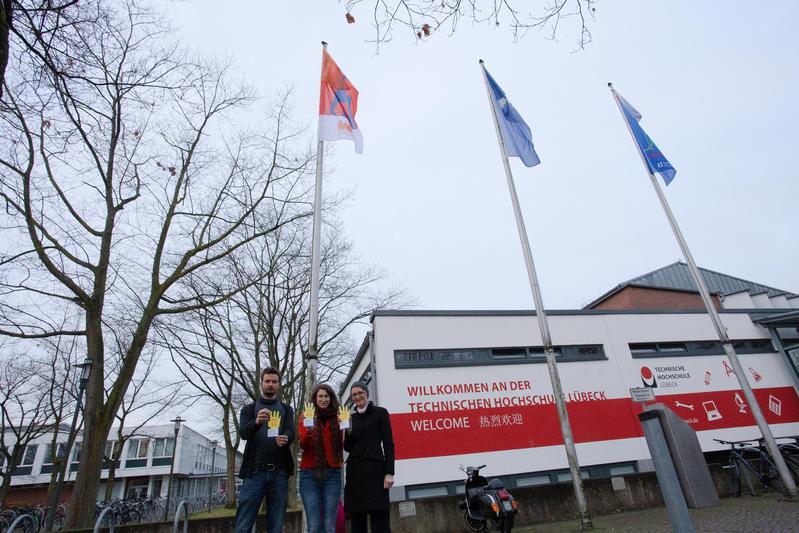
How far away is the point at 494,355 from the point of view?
1194 centimetres

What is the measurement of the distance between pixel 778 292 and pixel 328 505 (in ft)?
89.8

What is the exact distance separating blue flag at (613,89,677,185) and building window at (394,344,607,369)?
5040 millimetres

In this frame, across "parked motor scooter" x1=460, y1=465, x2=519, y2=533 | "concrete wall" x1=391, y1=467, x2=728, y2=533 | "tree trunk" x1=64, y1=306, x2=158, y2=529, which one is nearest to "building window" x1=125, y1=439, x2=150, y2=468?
"tree trunk" x1=64, y1=306, x2=158, y2=529

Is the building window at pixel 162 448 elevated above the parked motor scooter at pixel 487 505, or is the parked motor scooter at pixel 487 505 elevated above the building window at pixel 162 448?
the building window at pixel 162 448

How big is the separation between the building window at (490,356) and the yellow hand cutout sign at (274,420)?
6607 mm

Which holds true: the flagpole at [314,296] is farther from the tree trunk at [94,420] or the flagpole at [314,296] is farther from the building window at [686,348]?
the building window at [686,348]

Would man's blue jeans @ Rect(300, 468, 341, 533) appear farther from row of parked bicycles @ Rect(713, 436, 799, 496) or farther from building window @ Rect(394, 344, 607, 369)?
row of parked bicycles @ Rect(713, 436, 799, 496)

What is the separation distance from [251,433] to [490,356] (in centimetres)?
831

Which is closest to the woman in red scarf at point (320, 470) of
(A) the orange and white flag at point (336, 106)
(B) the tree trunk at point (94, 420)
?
(A) the orange and white flag at point (336, 106)

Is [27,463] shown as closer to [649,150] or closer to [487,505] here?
[487,505]

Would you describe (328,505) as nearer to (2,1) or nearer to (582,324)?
(2,1)

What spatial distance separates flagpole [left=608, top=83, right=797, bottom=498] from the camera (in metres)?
8.22

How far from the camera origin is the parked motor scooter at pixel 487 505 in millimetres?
6466

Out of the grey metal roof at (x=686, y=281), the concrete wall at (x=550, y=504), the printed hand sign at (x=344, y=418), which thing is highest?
the grey metal roof at (x=686, y=281)
